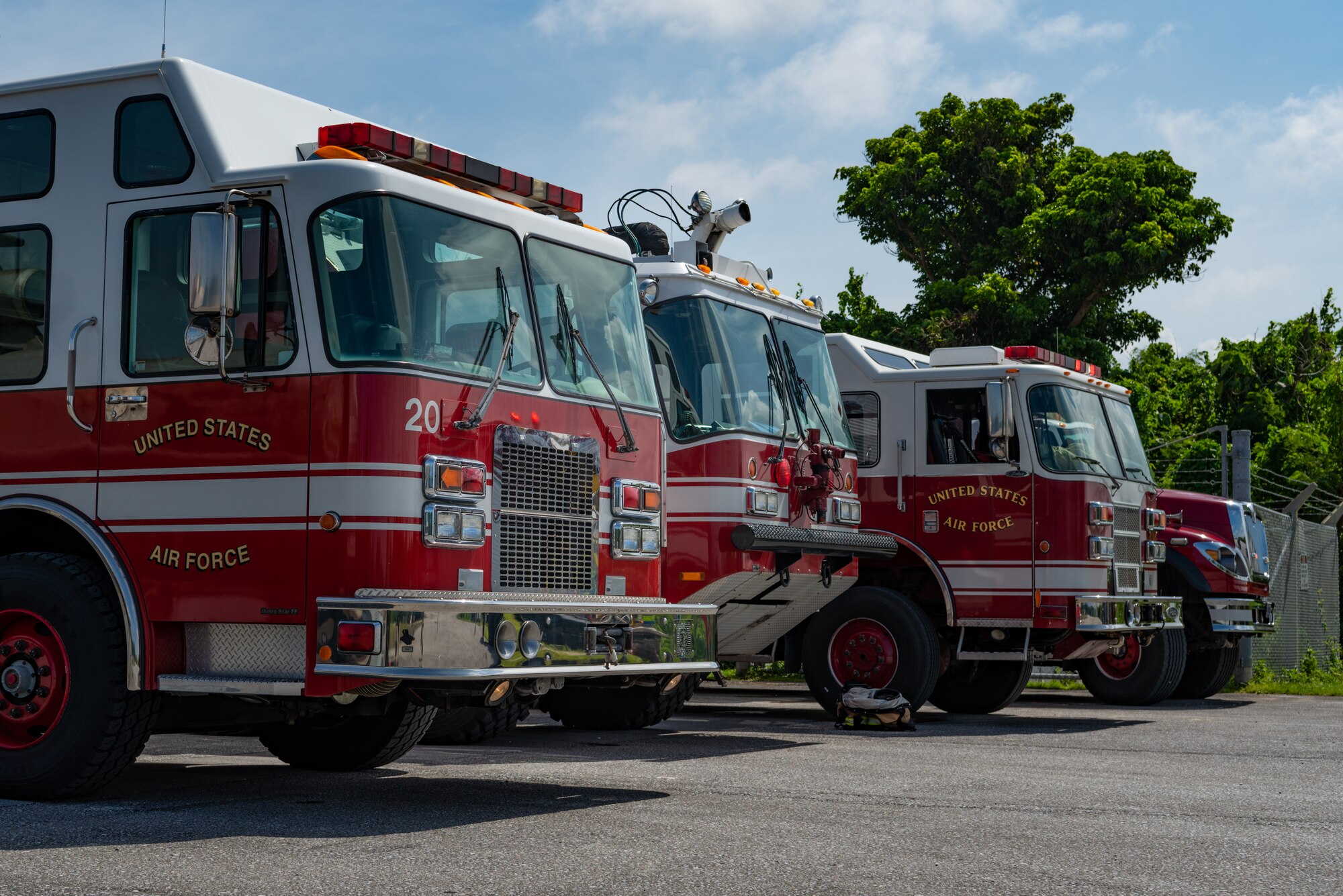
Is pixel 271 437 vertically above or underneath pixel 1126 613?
above

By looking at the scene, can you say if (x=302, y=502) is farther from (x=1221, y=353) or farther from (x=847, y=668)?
(x=1221, y=353)

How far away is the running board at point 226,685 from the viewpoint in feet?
23.0

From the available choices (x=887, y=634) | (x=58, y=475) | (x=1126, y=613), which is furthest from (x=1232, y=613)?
(x=58, y=475)

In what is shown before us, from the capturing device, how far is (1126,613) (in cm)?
1395

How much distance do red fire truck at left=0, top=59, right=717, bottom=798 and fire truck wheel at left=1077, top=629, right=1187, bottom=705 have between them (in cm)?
897

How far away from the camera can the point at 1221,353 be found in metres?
42.5

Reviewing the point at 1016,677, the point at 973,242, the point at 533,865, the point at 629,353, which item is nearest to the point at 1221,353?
the point at 973,242

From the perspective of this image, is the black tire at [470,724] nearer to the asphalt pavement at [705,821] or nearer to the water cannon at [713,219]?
the asphalt pavement at [705,821]

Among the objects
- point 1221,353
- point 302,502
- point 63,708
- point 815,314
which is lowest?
point 63,708

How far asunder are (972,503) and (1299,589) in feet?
30.6

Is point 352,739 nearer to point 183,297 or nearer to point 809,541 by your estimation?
point 183,297

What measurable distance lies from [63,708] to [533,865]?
258 cm

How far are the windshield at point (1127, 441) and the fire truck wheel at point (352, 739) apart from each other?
7931 mm

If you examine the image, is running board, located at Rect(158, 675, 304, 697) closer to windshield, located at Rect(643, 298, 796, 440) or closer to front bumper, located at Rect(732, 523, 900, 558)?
front bumper, located at Rect(732, 523, 900, 558)
